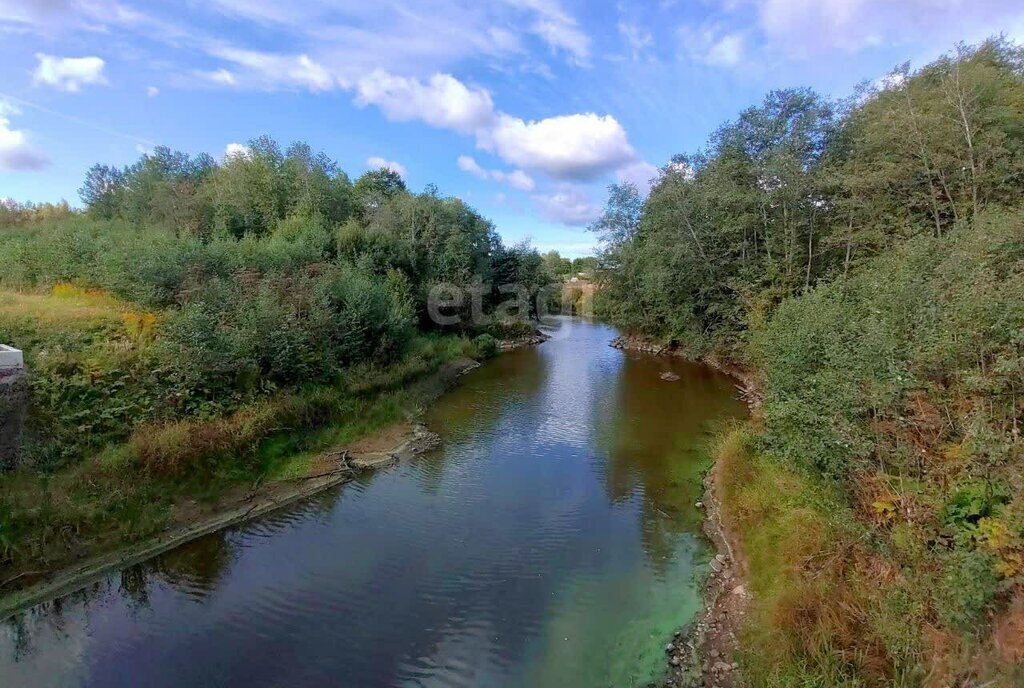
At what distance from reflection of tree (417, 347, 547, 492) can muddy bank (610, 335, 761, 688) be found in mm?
6553

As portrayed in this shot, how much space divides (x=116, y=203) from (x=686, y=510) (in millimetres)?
38362

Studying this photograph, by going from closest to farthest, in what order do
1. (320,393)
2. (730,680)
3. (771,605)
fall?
1. (730,680)
2. (771,605)
3. (320,393)

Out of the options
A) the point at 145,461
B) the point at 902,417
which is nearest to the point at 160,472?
the point at 145,461

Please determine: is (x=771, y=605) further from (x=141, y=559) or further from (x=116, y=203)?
(x=116, y=203)

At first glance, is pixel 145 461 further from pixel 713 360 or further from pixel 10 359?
pixel 713 360

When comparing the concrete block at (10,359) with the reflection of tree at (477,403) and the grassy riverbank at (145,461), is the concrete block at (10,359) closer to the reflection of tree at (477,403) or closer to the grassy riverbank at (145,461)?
→ the grassy riverbank at (145,461)

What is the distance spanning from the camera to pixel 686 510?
11.8 metres

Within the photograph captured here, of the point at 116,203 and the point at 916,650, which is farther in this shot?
the point at 116,203

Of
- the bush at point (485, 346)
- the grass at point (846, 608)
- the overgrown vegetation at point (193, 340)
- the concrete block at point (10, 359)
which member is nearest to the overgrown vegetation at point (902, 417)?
the grass at point (846, 608)

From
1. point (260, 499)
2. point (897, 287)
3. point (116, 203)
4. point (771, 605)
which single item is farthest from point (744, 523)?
point (116, 203)

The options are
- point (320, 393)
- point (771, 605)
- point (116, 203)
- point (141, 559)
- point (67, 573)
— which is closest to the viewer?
point (771, 605)

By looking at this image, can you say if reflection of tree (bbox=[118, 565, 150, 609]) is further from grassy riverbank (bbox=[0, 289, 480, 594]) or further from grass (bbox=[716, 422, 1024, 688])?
grass (bbox=[716, 422, 1024, 688])

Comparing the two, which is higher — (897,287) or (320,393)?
(897,287)

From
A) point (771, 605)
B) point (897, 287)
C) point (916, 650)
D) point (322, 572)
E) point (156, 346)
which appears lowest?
point (322, 572)
